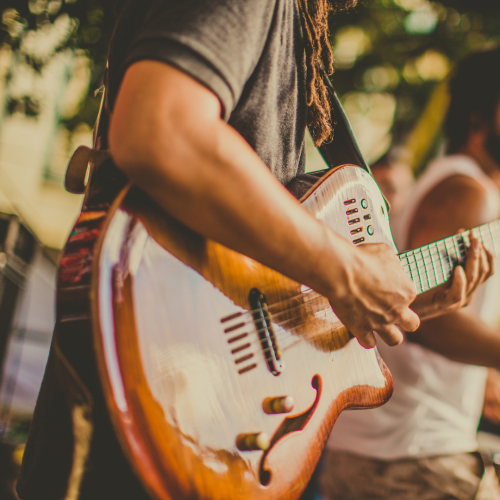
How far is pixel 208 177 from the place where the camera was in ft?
1.88

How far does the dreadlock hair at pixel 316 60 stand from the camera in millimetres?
913

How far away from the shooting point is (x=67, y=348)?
1.99 ft

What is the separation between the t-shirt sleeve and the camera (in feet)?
1.85

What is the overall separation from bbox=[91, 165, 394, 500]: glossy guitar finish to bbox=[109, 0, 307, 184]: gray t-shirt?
0.56ft

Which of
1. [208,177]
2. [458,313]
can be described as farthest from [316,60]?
[458,313]

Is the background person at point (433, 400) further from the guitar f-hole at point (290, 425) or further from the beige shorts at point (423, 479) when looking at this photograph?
the guitar f-hole at point (290, 425)

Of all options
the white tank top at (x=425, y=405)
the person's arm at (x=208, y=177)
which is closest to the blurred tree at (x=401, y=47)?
the white tank top at (x=425, y=405)

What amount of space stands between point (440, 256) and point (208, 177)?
103cm

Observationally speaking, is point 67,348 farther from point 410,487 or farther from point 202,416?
point 410,487

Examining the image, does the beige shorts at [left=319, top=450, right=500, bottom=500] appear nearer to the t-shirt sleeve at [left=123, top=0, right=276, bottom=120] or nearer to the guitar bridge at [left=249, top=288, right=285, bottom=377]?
the guitar bridge at [left=249, top=288, right=285, bottom=377]

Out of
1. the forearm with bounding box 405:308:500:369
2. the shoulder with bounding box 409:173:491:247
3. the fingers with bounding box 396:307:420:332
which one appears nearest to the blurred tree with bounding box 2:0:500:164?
the shoulder with bounding box 409:173:491:247

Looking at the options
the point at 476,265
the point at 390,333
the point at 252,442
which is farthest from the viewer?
the point at 476,265

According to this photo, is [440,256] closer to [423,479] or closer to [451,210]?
[451,210]

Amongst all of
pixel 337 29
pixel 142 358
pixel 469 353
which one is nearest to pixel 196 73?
pixel 142 358
